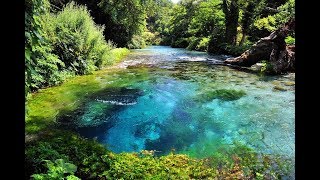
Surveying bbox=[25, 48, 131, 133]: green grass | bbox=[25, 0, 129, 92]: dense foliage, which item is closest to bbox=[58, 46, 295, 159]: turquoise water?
bbox=[25, 48, 131, 133]: green grass

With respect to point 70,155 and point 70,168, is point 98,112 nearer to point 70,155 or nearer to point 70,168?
point 70,155

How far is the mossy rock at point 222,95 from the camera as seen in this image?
977cm

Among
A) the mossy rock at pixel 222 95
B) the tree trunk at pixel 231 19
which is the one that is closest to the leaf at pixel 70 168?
the mossy rock at pixel 222 95

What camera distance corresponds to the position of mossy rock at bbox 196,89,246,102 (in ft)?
32.1

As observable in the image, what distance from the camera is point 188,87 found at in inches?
459

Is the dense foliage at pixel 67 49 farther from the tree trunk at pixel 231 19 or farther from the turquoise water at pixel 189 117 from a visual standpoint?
the tree trunk at pixel 231 19

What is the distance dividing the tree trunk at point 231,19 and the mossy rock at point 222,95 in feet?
59.3

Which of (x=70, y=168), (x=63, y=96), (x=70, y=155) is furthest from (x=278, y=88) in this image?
(x=70, y=168)

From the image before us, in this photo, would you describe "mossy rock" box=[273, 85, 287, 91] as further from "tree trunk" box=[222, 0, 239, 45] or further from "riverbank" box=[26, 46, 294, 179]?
"tree trunk" box=[222, 0, 239, 45]

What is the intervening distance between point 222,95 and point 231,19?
19.9 metres

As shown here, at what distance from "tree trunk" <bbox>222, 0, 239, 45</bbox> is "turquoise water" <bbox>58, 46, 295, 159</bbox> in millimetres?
16547
